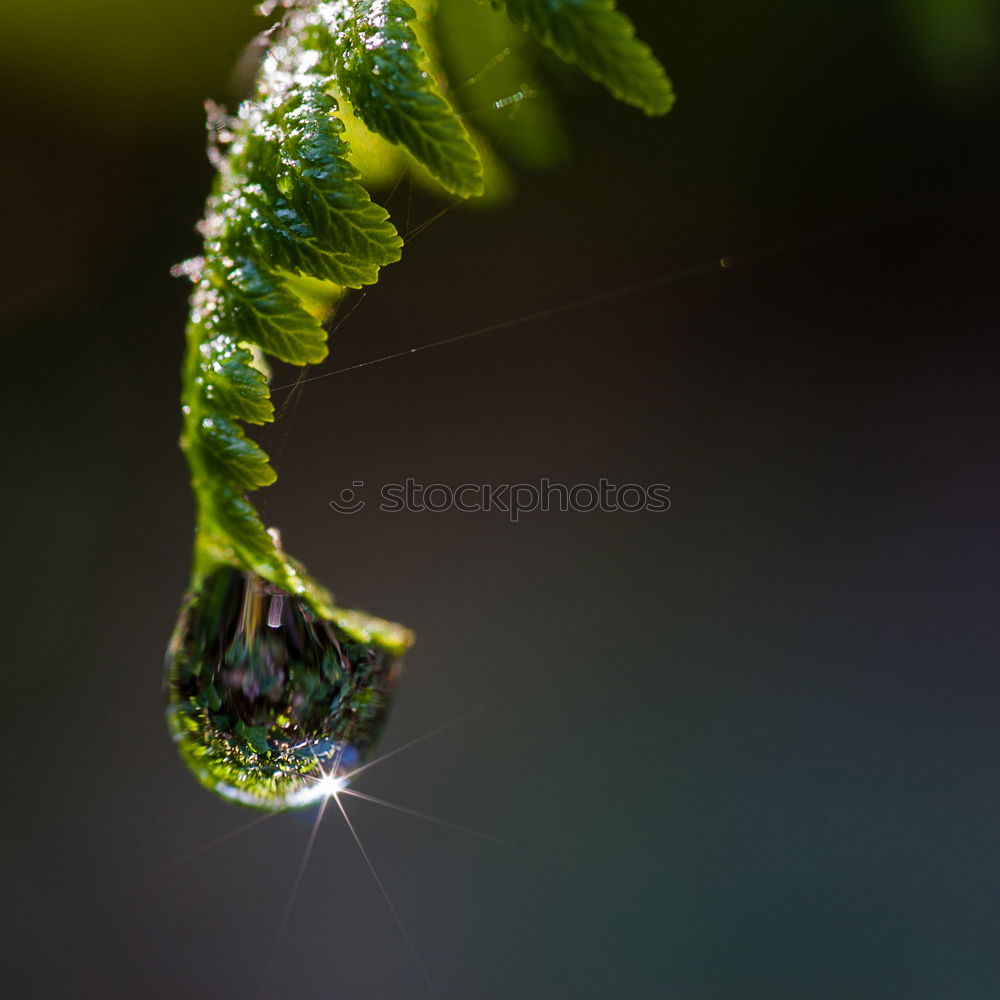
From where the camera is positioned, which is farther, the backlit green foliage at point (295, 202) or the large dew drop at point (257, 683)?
the large dew drop at point (257, 683)

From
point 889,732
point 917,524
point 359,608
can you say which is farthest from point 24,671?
point 917,524

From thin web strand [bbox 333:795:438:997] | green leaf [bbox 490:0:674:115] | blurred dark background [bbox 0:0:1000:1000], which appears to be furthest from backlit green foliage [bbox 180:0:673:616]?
thin web strand [bbox 333:795:438:997]

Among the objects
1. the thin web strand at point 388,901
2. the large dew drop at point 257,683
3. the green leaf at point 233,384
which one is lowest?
the thin web strand at point 388,901

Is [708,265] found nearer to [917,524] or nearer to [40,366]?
[917,524]

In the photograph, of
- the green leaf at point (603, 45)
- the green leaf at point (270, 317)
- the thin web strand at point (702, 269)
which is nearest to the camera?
the green leaf at point (603, 45)

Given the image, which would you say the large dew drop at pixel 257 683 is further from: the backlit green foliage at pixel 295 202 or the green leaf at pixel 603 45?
the green leaf at pixel 603 45

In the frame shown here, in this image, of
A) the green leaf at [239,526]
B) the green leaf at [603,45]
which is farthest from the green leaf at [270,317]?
the green leaf at [603,45]
